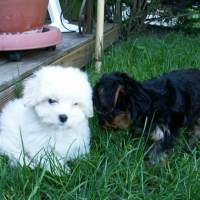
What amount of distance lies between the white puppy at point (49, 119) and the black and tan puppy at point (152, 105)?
0.47 feet

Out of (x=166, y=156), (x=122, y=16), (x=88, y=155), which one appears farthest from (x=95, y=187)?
(x=122, y=16)

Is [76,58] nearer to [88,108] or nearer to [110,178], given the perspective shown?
[88,108]

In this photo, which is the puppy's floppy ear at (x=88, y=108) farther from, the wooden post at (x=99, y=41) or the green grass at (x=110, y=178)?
the wooden post at (x=99, y=41)

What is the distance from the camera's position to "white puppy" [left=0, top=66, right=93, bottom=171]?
2074mm

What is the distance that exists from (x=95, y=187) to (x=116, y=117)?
646 millimetres

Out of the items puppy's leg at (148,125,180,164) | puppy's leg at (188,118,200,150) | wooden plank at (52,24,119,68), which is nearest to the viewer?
puppy's leg at (148,125,180,164)

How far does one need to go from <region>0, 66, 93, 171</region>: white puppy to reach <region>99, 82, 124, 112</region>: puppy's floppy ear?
0.10 meters

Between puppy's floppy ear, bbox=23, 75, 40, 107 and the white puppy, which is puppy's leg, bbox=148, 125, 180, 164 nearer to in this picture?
the white puppy

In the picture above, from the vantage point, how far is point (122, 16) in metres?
6.63

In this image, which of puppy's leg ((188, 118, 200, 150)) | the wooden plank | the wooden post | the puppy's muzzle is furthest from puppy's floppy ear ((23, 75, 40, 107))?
the wooden post

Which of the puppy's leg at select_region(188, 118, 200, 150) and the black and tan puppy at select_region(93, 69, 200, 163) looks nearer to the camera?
the black and tan puppy at select_region(93, 69, 200, 163)

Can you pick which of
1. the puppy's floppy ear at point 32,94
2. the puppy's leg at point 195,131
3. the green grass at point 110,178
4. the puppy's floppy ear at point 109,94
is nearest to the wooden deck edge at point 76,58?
the puppy's floppy ear at point 32,94

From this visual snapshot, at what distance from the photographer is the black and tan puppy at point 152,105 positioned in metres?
2.27

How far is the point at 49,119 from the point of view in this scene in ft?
6.82
